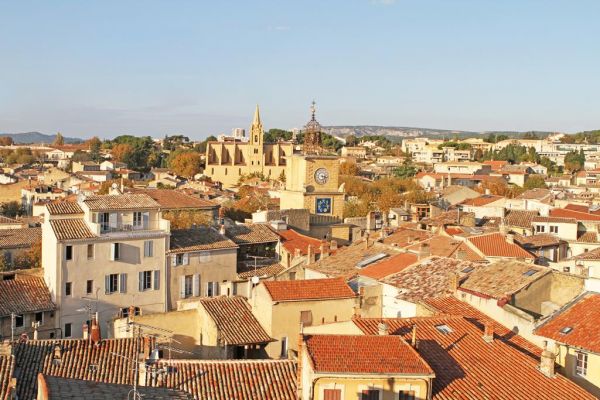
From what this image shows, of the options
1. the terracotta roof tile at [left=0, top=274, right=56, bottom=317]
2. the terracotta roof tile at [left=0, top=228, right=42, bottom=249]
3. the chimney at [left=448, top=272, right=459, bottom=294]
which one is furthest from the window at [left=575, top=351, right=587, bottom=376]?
the terracotta roof tile at [left=0, top=228, right=42, bottom=249]

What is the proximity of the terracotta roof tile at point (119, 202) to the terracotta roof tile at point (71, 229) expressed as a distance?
901 mm

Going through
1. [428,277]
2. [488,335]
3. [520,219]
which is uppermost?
[488,335]

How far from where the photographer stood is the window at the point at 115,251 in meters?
32.0

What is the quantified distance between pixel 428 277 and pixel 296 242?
14.6 m

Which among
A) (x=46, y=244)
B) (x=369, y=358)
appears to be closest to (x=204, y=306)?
(x=369, y=358)

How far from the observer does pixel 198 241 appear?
34.9 m

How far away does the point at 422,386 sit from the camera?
14328 millimetres

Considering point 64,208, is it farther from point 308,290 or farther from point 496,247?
point 496,247

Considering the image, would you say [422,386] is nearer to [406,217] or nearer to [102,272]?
[102,272]

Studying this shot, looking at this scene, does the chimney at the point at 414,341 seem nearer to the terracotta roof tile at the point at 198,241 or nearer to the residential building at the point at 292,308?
the residential building at the point at 292,308

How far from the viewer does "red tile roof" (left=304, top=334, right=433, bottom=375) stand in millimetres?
14188

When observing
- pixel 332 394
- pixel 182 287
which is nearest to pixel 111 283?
pixel 182 287

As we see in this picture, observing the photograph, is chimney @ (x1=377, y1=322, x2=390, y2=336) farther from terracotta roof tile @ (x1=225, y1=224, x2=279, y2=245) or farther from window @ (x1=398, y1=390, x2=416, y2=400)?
terracotta roof tile @ (x1=225, y1=224, x2=279, y2=245)

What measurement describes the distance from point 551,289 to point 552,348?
4.70 m
